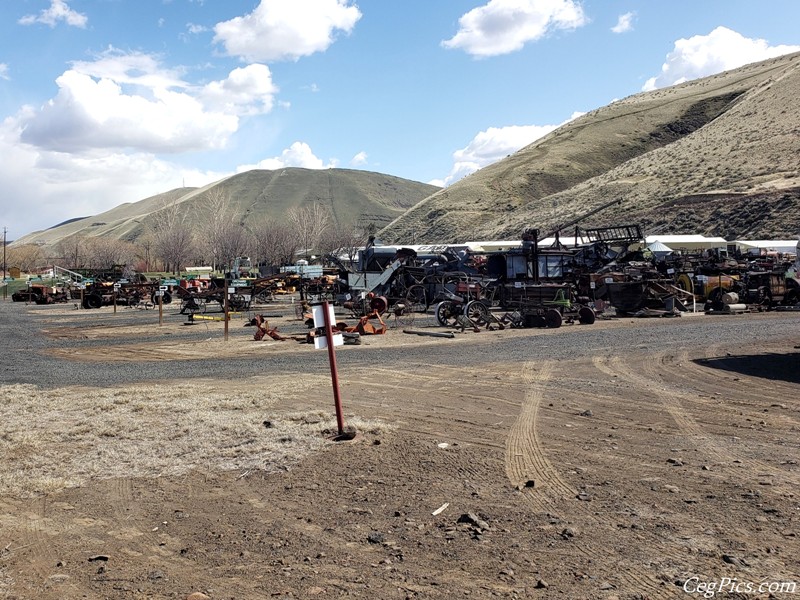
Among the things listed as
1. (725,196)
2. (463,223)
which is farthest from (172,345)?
(463,223)

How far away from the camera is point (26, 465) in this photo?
25.5 feet

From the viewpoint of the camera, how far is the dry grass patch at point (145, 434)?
25.1 ft

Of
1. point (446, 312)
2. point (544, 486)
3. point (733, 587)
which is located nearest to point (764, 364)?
point (544, 486)

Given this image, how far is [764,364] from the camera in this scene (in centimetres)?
1419

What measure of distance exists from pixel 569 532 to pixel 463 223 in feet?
340

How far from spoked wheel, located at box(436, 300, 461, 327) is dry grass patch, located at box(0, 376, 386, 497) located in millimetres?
11742

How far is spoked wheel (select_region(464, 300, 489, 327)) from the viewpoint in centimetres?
2267

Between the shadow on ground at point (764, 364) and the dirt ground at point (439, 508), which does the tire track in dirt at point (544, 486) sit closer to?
the dirt ground at point (439, 508)

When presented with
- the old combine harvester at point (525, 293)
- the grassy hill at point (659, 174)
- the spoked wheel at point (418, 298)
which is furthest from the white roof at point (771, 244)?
the spoked wheel at point (418, 298)

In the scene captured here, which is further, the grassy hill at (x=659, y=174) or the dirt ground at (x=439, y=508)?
the grassy hill at (x=659, y=174)

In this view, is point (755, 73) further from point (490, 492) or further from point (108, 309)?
point (490, 492)

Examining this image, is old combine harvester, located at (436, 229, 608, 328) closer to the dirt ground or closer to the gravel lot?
the gravel lot

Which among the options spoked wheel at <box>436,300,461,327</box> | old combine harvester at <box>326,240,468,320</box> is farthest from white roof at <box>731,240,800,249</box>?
spoked wheel at <box>436,300,461,327</box>

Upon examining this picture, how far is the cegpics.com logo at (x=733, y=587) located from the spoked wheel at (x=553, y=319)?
1839 cm
